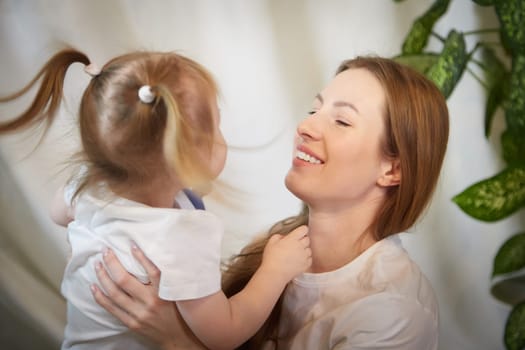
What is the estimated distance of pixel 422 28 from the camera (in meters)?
1.04

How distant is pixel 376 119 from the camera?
2.69 ft

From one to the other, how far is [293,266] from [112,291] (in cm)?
27

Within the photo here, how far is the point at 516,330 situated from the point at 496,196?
0.26 meters

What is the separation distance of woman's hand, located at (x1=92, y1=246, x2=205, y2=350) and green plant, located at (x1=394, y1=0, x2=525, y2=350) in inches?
20.9

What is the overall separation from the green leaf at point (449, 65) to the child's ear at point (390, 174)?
0.76ft

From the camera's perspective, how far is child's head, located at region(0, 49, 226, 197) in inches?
26.9

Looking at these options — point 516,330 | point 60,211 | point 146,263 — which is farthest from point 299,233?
point 516,330

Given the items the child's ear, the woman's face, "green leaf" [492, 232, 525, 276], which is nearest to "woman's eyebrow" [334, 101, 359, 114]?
the woman's face

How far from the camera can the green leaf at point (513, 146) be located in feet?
3.40

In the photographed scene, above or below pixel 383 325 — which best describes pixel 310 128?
above

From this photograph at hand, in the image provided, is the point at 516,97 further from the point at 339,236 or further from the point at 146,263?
the point at 146,263

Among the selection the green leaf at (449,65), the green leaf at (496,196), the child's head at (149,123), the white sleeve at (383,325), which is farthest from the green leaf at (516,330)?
the child's head at (149,123)

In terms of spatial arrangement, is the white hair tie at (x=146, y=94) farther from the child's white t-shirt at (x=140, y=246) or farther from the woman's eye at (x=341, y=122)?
the woman's eye at (x=341, y=122)

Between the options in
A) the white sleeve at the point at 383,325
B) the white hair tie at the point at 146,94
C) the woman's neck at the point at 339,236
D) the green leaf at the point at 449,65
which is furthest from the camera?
the green leaf at the point at 449,65
